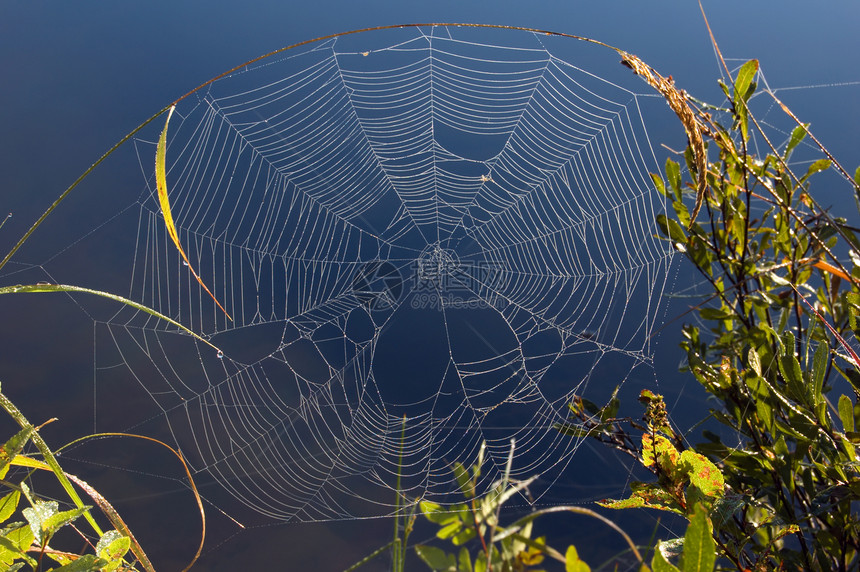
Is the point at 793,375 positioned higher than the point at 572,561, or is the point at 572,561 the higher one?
the point at 793,375

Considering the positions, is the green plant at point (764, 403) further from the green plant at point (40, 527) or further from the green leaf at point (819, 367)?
the green plant at point (40, 527)

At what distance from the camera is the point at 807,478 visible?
0.80 meters

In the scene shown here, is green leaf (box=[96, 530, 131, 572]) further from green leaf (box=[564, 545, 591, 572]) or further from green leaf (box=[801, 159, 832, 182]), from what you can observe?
green leaf (box=[801, 159, 832, 182])

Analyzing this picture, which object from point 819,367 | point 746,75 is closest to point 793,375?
point 819,367

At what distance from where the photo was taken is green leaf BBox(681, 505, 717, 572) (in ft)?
1.19

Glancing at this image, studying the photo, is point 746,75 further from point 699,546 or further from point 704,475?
point 699,546

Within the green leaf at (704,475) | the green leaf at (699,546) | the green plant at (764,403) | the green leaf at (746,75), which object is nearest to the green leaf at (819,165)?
the green plant at (764,403)

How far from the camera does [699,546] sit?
362 millimetres

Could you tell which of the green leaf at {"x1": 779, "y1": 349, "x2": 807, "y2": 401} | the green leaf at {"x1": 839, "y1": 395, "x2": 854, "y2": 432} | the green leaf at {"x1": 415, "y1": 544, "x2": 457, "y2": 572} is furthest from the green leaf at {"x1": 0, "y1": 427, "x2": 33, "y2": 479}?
the green leaf at {"x1": 839, "y1": 395, "x2": 854, "y2": 432}

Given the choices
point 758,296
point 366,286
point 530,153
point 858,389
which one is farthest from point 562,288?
point 858,389

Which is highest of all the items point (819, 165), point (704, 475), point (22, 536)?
point (819, 165)

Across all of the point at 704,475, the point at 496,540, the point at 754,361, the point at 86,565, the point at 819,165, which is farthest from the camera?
the point at 819,165

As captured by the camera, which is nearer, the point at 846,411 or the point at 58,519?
the point at 58,519

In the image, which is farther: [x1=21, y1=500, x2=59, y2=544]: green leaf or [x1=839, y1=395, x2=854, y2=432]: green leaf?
[x1=839, y1=395, x2=854, y2=432]: green leaf
